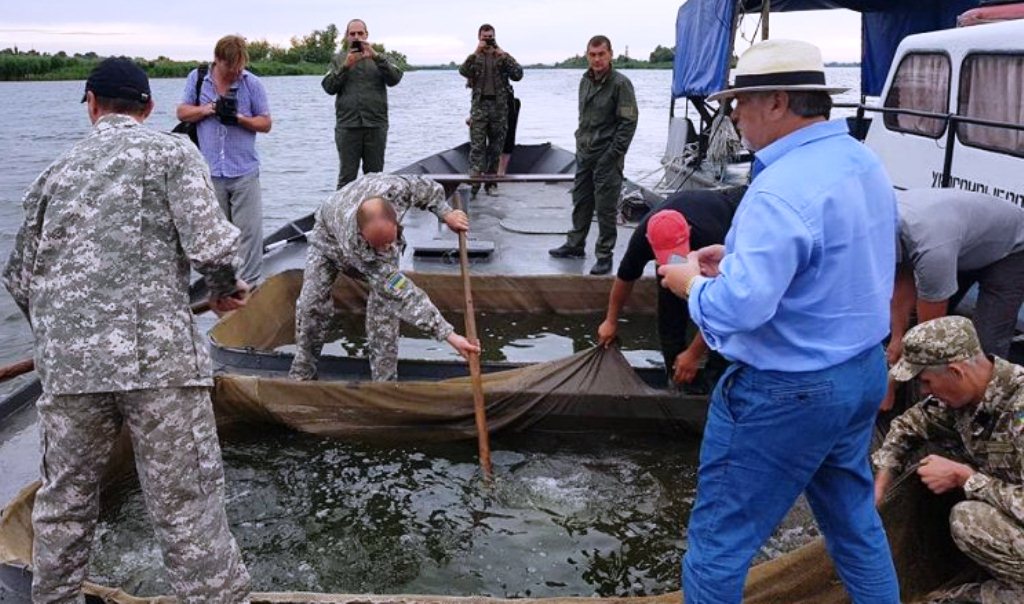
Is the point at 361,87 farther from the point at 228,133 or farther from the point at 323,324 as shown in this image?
the point at 323,324

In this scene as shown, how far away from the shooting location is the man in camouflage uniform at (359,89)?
8.41 m

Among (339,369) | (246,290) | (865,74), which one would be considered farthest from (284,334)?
(865,74)

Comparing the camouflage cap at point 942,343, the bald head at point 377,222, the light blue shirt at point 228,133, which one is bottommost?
the camouflage cap at point 942,343

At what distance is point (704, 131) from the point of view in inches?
499

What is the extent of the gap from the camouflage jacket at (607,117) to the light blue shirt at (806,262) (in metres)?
4.99

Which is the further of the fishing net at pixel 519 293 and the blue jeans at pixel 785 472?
the fishing net at pixel 519 293

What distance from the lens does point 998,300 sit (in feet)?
13.6

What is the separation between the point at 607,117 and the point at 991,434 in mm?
4904

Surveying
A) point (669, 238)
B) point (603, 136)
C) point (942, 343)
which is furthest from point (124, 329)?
point (603, 136)

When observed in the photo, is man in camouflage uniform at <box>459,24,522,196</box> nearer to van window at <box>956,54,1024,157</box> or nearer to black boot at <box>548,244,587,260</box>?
black boot at <box>548,244,587,260</box>

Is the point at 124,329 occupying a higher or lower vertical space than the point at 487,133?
lower

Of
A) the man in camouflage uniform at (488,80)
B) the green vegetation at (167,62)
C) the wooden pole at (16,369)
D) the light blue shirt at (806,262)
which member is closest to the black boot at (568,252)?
the man in camouflage uniform at (488,80)

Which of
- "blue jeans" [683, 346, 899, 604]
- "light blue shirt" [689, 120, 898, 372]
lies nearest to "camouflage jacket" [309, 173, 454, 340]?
"blue jeans" [683, 346, 899, 604]

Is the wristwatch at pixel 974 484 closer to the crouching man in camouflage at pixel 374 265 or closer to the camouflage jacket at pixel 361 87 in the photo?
the crouching man in camouflage at pixel 374 265
